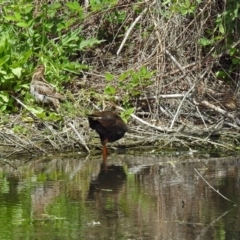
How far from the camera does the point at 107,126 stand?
10.1 metres

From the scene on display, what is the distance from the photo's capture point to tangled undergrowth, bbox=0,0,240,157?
1070cm

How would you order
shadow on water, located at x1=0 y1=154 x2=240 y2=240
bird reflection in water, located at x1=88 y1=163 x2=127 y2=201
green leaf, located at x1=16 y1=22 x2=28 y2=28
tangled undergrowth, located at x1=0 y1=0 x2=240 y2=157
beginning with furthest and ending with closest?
green leaf, located at x1=16 y1=22 x2=28 y2=28 → tangled undergrowth, located at x1=0 y1=0 x2=240 y2=157 → bird reflection in water, located at x1=88 y1=163 x2=127 y2=201 → shadow on water, located at x1=0 y1=154 x2=240 y2=240

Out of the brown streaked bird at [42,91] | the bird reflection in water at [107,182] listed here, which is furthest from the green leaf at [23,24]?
the bird reflection in water at [107,182]

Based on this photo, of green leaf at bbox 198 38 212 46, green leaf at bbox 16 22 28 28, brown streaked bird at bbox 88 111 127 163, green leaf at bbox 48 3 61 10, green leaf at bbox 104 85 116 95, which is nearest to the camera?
brown streaked bird at bbox 88 111 127 163

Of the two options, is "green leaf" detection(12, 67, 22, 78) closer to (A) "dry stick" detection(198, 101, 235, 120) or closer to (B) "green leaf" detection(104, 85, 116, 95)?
(B) "green leaf" detection(104, 85, 116, 95)

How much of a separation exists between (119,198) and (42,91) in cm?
387

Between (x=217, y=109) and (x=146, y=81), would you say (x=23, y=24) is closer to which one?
(x=146, y=81)

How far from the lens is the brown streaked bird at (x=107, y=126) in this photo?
399 inches

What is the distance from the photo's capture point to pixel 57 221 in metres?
6.80

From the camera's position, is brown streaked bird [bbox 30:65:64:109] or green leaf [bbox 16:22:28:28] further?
green leaf [bbox 16:22:28:28]

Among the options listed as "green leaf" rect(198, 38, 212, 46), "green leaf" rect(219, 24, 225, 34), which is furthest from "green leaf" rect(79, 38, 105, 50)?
"green leaf" rect(219, 24, 225, 34)

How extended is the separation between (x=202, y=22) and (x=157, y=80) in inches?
44.8

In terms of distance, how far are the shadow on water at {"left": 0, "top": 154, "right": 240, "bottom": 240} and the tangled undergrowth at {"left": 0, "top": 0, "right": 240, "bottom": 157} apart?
57cm

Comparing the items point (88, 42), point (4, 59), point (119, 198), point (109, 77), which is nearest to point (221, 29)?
point (109, 77)
